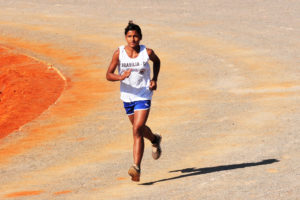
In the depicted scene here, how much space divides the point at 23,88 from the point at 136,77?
10.9m

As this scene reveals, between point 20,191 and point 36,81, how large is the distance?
36.4 feet

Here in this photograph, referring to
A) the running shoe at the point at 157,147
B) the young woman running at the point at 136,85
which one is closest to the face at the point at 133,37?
the young woman running at the point at 136,85

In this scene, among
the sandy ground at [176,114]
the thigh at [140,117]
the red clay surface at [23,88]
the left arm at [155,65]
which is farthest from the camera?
the red clay surface at [23,88]

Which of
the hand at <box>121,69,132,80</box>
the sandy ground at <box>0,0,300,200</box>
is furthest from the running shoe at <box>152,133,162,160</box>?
the hand at <box>121,69,132,80</box>

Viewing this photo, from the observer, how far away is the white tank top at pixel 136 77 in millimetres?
10578

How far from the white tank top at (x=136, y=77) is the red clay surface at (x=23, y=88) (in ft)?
18.1

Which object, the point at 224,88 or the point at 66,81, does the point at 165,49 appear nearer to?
the point at 66,81

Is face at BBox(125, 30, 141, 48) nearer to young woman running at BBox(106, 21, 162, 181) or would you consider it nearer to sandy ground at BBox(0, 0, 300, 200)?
young woman running at BBox(106, 21, 162, 181)

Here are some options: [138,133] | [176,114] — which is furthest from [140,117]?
[176,114]

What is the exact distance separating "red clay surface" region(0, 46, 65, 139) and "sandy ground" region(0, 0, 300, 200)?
434 millimetres

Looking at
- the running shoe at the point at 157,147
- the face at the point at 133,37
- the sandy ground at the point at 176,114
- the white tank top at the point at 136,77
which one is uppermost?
the face at the point at 133,37

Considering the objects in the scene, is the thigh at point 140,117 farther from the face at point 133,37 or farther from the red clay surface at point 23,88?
the red clay surface at point 23,88

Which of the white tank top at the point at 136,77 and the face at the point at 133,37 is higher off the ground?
the face at the point at 133,37

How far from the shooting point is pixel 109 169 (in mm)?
12023
